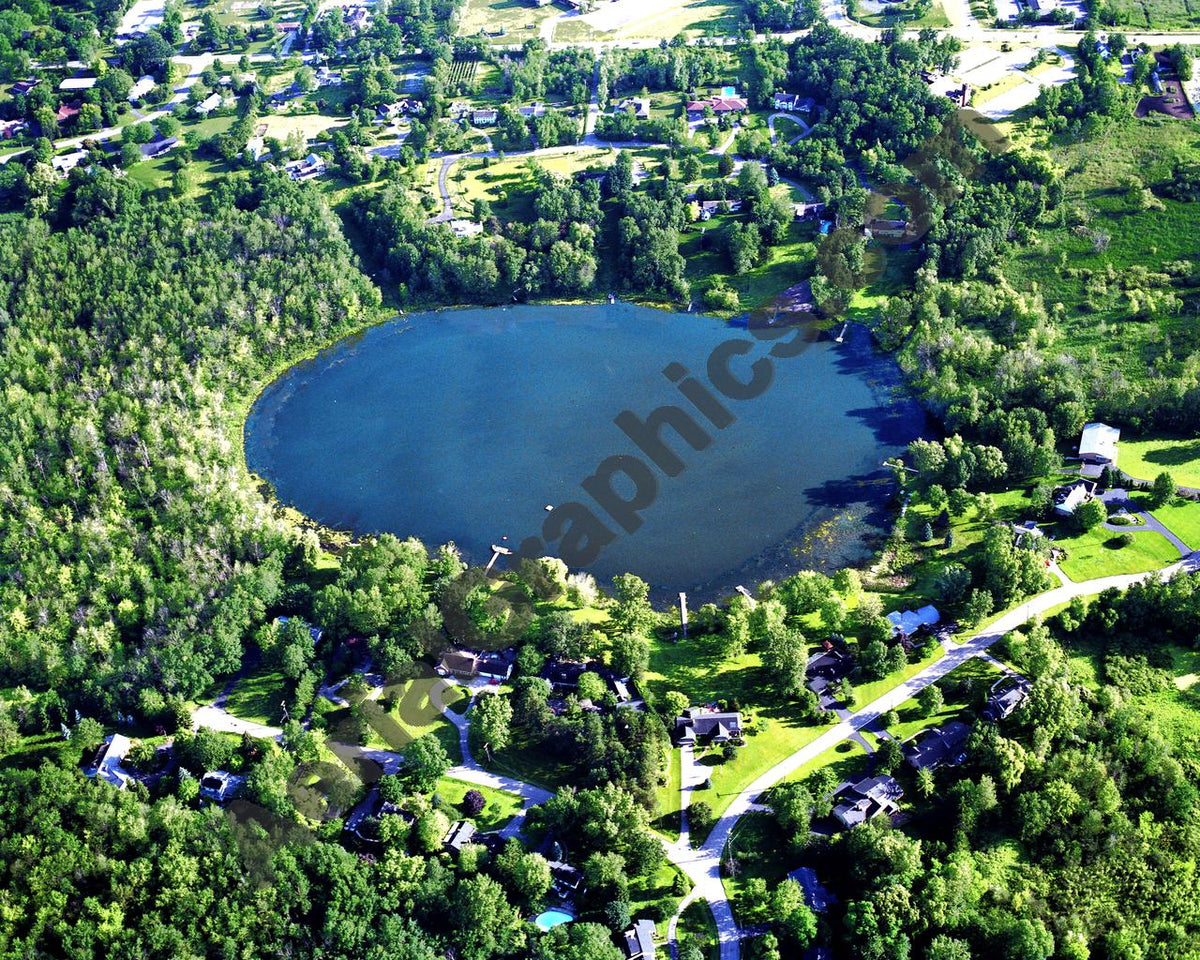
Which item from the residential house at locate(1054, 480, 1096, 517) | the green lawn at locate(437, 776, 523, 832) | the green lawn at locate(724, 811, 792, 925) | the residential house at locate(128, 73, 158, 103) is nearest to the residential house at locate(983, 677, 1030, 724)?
the green lawn at locate(724, 811, 792, 925)

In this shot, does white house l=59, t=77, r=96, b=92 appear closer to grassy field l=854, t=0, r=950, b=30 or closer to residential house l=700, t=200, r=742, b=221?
residential house l=700, t=200, r=742, b=221

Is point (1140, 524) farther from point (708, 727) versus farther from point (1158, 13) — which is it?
point (1158, 13)

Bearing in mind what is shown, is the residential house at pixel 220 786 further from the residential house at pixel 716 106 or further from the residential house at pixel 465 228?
the residential house at pixel 716 106

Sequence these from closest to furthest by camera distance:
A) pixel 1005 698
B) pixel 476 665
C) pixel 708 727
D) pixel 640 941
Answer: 1. pixel 640 941
2. pixel 1005 698
3. pixel 708 727
4. pixel 476 665

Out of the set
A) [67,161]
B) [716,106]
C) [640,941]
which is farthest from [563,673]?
[67,161]

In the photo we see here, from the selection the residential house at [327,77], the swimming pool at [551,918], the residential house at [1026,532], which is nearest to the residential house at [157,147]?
the residential house at [327,77]

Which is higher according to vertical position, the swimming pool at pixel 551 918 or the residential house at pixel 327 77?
the residential house at pixel 327 77
